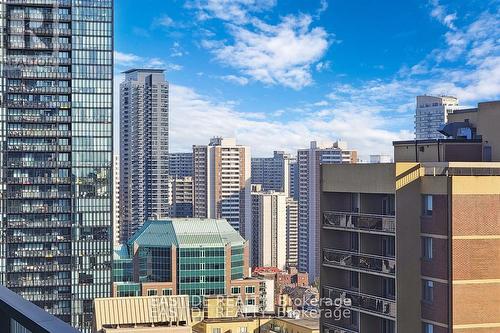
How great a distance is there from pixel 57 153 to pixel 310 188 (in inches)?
1564

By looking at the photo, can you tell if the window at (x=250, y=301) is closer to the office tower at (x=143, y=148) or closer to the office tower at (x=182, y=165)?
the office tower at (x=143, y=148)

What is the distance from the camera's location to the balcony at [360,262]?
874 cm

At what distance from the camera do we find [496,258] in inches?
318

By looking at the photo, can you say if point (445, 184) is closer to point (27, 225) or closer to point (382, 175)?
point (382, 175)

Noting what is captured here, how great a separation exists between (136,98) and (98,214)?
47169mm

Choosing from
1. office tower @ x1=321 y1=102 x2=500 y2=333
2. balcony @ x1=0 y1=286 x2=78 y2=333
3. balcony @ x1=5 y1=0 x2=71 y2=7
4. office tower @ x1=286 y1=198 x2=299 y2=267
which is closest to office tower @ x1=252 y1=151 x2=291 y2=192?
office tower @ x1=286 y1=198 x2=299 y2=267

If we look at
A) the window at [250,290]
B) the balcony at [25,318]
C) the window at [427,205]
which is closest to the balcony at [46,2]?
the window at [250,290]

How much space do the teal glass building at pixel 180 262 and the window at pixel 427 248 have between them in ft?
73.4

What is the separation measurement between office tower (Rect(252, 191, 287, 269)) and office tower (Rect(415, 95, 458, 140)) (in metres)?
16.0

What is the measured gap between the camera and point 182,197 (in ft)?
233

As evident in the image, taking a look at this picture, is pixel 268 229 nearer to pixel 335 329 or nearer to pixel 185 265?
pixel 185 265

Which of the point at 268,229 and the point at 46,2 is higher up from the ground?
the point at 46,2

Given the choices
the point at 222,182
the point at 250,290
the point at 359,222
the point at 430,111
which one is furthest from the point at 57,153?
the point at 222,182

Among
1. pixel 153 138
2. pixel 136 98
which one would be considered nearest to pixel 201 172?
pixel 153 138
